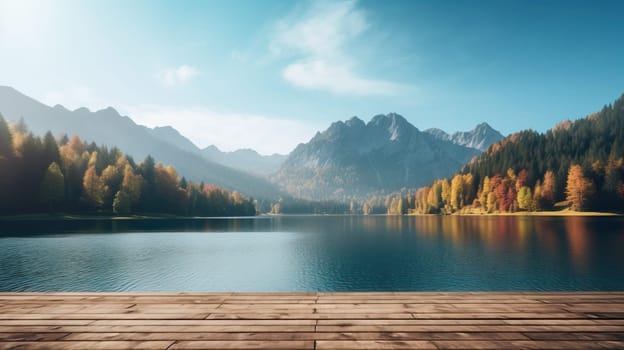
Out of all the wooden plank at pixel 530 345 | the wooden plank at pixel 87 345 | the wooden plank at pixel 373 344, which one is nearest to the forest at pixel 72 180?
the wooden plank at pixel 87 345

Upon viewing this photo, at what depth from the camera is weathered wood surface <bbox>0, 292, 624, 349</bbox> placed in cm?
868

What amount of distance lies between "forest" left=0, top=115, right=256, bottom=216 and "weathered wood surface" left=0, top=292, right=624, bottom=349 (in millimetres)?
145405

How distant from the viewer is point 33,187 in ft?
418

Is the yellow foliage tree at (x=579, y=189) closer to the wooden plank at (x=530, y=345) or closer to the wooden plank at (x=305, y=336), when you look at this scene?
the wooden plank at (x=305, y=336)

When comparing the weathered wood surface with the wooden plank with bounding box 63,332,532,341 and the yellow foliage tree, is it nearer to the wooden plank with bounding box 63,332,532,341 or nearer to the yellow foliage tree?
the wooden plank with bounding box 63,332,532,341

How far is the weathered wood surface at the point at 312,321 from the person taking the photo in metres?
8.68

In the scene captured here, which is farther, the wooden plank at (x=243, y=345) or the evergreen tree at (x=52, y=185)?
the evergreen tree at (x=52, y=185)

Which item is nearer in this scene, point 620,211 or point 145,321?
point 145,321

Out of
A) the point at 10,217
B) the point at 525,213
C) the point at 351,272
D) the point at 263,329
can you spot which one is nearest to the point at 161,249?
the point at 351,272

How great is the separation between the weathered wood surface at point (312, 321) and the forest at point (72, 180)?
145 meters

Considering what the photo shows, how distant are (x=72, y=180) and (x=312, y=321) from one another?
165 m

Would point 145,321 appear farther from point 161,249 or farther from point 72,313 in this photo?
point 161,249

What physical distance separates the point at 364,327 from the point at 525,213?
677 feet

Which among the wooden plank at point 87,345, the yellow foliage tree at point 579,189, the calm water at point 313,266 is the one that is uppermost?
the yellow foliage tree at point 579,189
